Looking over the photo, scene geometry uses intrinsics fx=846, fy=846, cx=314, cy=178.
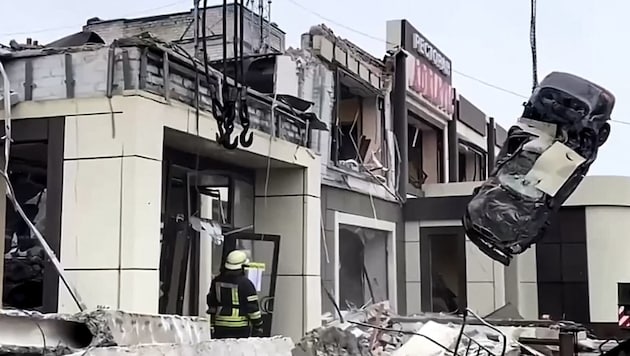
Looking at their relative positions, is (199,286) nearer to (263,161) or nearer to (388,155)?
(263,161)

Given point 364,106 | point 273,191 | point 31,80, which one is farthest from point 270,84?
point 31,80

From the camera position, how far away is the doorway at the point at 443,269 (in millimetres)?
16203

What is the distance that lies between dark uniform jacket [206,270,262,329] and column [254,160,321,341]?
120 cm

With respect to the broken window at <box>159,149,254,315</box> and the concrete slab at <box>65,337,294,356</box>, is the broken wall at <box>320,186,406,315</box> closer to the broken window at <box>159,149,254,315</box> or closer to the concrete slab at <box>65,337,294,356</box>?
the broken window at <box>159,149,254,315</box>

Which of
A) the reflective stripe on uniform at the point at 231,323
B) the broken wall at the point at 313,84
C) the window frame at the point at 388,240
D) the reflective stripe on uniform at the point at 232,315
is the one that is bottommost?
the reflective stripe on uniform at the point at 231,323

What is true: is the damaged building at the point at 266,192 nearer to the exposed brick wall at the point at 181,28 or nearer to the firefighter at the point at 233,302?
the exposed brick wall at the point at 181,28

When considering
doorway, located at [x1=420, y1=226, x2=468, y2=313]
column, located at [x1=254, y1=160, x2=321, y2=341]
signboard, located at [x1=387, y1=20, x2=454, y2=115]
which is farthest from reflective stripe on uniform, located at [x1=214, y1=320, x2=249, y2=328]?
signboard, located at [x1=387, y1=20, x2=454, y2=115]

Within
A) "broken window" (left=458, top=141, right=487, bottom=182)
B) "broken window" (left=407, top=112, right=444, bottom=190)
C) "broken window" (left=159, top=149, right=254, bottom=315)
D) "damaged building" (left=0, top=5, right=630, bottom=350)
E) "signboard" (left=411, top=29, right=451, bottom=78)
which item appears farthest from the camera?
"broken window" (left=458, top=141, right=487, bottom=182)

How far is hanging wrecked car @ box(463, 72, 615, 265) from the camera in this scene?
6.64m

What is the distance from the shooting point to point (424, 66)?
1748 cm

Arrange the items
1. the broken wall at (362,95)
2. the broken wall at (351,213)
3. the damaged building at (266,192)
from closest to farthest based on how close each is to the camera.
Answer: the damaged building at (266,192), the broken wall at (351,213), the broken wall at (362,95)

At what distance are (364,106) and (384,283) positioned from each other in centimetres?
326

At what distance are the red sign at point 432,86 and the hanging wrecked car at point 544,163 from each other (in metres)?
9.79

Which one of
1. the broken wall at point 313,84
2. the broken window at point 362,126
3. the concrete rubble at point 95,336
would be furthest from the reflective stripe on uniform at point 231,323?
the broken window at point 362,126
